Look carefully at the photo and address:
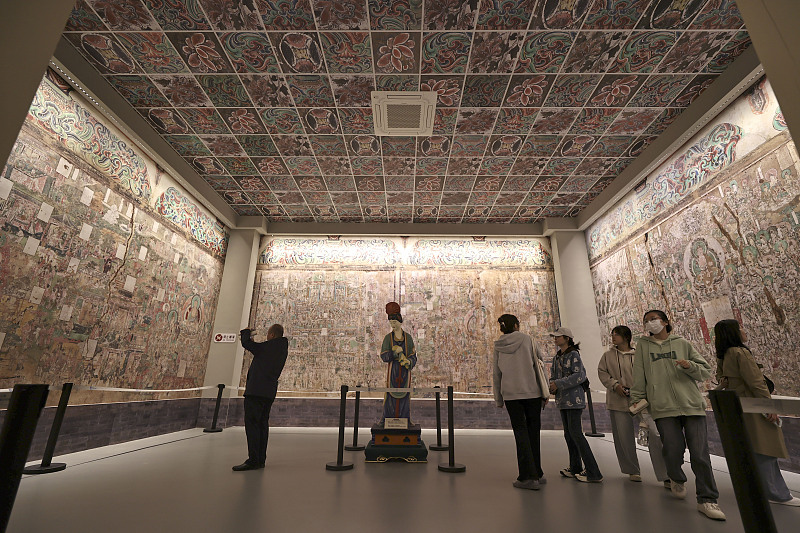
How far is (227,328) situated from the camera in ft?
32.7

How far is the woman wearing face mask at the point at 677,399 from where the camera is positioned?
10.4 feet

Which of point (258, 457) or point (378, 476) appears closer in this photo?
point (378, 476)

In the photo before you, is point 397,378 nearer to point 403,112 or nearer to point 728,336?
point 728,336

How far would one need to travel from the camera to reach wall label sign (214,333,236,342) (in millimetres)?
9844

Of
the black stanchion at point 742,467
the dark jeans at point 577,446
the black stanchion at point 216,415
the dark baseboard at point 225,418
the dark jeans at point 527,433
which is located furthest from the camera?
the black stanchion at point 216,415

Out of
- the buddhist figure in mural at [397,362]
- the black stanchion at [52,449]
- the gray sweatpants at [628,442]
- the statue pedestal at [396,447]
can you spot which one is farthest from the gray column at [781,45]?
the black stanchion at [52,449]

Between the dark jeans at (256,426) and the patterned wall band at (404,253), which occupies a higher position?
the patterned wall band at (404,253)

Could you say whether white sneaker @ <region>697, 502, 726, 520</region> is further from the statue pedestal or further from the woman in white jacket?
the statue pedestal

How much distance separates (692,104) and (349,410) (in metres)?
9.67

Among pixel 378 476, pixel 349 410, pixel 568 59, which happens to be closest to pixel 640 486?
pixel 378 476

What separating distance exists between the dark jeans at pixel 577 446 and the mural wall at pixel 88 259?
274 inches

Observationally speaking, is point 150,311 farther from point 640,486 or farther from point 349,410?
point 640,486

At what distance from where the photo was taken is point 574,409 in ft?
14.0

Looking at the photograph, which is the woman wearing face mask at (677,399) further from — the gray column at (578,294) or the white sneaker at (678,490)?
the gray column at (578,294)
